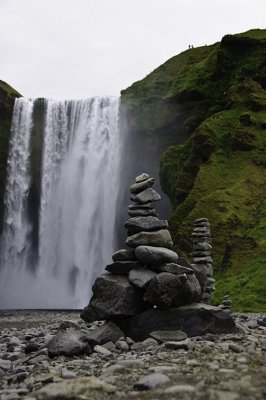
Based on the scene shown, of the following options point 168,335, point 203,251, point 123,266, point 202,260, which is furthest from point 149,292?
point 203,251

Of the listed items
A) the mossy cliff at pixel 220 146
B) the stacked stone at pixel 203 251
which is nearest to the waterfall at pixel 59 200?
the mossy cliff at pixel 220 146

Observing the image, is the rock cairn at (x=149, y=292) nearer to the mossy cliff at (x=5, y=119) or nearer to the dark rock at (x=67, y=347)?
the dark rock at (x=67, y=347)

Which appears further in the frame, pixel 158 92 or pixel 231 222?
pixel 158 92

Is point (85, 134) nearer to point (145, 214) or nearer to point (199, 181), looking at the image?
point (199, 181)

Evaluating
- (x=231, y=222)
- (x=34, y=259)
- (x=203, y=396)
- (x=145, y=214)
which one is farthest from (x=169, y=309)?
(x=34, y=259)

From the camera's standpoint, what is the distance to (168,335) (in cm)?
1279

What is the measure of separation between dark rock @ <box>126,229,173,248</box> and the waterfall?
157 feet

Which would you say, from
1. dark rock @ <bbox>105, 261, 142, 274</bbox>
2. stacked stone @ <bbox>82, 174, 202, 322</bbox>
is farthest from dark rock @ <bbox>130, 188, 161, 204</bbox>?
dark rock @ <bbox>105, 261, 142, 274</bbox>

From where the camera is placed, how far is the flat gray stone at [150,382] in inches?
273

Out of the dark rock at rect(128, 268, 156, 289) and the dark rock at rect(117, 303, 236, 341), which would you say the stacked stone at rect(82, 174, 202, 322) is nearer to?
the dark rock at rect(128, 268, 156, 289)

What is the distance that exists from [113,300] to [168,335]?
6.34ft

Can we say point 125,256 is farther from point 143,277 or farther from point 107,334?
point 107,334

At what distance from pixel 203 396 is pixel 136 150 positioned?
212 feet

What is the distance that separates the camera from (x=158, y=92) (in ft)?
243
